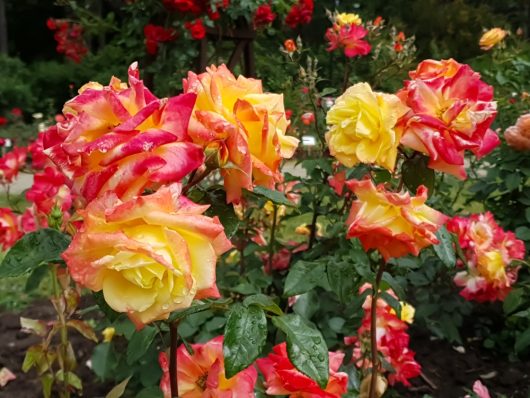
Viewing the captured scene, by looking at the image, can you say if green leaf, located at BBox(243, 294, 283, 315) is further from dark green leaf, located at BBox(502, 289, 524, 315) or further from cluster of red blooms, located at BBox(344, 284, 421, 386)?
dark green leaf, located at BBox(502, 289, 524, 315)

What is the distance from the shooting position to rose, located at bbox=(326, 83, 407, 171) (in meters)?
0.87

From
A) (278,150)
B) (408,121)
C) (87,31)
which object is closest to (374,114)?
(408,121)

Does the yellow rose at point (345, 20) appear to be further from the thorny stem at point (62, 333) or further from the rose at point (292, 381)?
the rose at point (292, 381)

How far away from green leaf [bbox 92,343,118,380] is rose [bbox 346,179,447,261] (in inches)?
50.5

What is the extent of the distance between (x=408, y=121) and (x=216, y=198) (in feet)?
0.87

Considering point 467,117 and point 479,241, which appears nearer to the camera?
point 467,117

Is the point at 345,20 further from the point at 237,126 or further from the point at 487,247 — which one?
the point at 237,126

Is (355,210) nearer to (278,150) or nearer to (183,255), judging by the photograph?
(278,150)

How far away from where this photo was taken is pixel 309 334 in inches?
30.9

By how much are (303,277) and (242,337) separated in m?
0.30

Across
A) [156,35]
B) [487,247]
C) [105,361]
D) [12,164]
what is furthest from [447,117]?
[156,35]

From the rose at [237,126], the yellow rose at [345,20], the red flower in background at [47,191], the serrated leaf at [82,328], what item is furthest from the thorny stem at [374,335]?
the yellow rose at [345,20]

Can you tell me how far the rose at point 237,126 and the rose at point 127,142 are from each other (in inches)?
1.3

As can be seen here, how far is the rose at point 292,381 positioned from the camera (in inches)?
33.7
